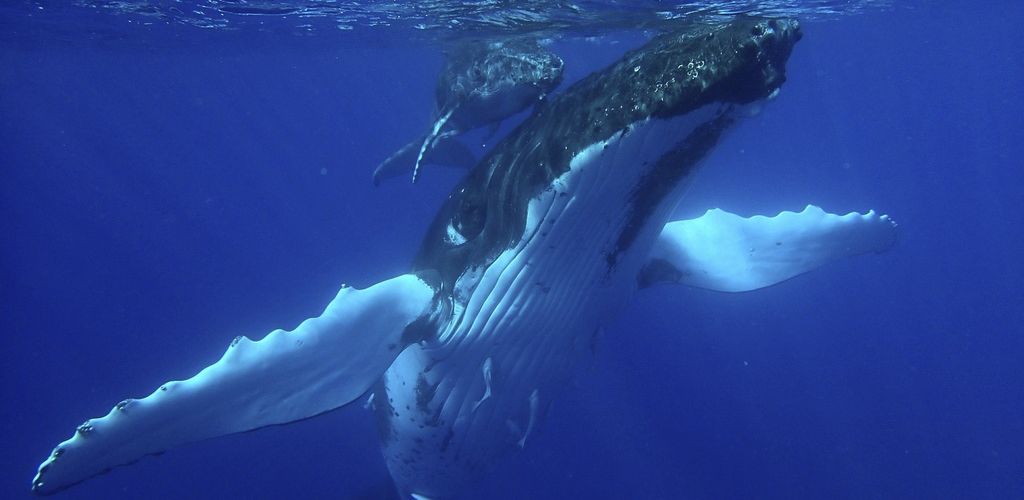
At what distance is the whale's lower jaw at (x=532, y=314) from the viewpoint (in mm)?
4316

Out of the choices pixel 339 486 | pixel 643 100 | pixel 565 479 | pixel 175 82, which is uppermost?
pixel 643 100

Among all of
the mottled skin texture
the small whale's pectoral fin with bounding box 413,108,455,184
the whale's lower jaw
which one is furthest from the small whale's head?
the whale's lower jaw

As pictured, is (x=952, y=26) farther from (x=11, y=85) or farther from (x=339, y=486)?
(x=11, y=85)

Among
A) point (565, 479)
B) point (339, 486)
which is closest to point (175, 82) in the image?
point (339, 486)

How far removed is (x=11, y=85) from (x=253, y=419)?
5325 centimetres

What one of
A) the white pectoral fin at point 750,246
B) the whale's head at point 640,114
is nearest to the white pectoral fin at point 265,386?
the whale's head at point 640,114

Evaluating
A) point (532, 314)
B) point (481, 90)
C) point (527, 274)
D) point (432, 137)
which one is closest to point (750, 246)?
point (532, 314)

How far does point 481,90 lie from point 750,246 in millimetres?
5423

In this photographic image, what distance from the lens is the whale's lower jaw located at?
14.2 ft

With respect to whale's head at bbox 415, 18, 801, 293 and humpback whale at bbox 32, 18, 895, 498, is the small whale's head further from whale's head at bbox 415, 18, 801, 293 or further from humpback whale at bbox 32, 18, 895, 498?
whale's head at bbox 415, 18, 801, 293

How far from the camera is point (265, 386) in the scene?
4.93m

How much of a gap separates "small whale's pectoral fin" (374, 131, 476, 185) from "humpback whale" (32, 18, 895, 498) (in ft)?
26.2

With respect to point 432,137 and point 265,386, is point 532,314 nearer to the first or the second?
point 265,386

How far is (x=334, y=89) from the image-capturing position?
63156mm
